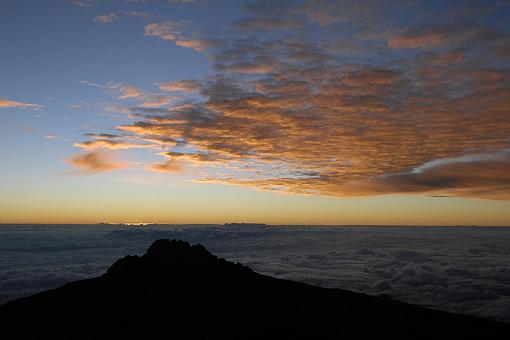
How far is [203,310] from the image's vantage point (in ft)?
71.4

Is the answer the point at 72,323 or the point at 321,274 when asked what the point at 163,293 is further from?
the point at 321,274

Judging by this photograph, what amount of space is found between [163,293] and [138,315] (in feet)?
8.35

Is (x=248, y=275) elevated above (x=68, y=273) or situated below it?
above

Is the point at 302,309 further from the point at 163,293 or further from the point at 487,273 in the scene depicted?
the point at 487,273

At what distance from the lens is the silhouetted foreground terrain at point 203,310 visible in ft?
65.2

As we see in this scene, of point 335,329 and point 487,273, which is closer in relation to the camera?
point 335,329

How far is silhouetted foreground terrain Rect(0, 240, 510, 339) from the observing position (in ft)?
65.2

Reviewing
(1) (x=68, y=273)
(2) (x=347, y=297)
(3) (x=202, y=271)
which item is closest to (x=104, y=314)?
(3) (x=202, y=271)

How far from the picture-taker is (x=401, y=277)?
65.1 m

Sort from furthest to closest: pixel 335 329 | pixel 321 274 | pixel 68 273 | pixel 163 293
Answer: pixel 321 274, pixel 68 273, pixel 163 293, pixel 335 329

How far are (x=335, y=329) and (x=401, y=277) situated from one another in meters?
48.3

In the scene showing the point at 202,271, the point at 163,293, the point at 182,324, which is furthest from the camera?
the point at 202,271

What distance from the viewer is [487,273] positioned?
68812 mm

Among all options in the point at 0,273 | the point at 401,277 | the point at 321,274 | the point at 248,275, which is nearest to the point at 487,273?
the point at 401,277
